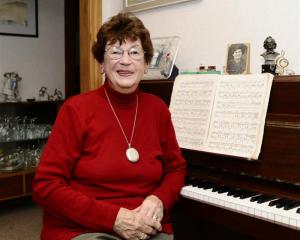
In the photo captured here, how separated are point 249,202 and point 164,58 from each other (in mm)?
1012

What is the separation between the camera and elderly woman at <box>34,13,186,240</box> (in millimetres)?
1314

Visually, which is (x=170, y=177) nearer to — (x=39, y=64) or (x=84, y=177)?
(x=84, y=177)

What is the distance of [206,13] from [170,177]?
3.37 ft

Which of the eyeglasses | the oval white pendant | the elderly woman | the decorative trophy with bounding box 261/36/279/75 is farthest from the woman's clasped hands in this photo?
the decorative trophy with bounding box 261/36/279/75

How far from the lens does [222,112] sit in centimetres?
166

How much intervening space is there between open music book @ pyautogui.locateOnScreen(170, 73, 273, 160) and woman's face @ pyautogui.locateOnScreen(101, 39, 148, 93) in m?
0.39

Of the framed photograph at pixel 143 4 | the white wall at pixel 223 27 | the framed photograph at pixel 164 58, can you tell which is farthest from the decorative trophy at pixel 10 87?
the framed photograph at pixel 164 58

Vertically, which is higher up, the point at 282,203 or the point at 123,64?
the point at 123,64

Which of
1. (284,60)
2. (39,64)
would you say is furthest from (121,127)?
(39,64)

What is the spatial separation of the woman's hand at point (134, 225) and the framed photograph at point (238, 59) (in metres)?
0.93

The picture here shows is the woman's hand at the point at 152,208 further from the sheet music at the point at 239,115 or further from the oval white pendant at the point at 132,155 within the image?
the sheet music at the point at 239,115

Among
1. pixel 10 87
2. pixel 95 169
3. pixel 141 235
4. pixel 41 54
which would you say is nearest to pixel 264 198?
pixel 141 235

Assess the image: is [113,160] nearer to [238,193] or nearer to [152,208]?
[152,208]

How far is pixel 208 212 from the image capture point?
1.46 metres
